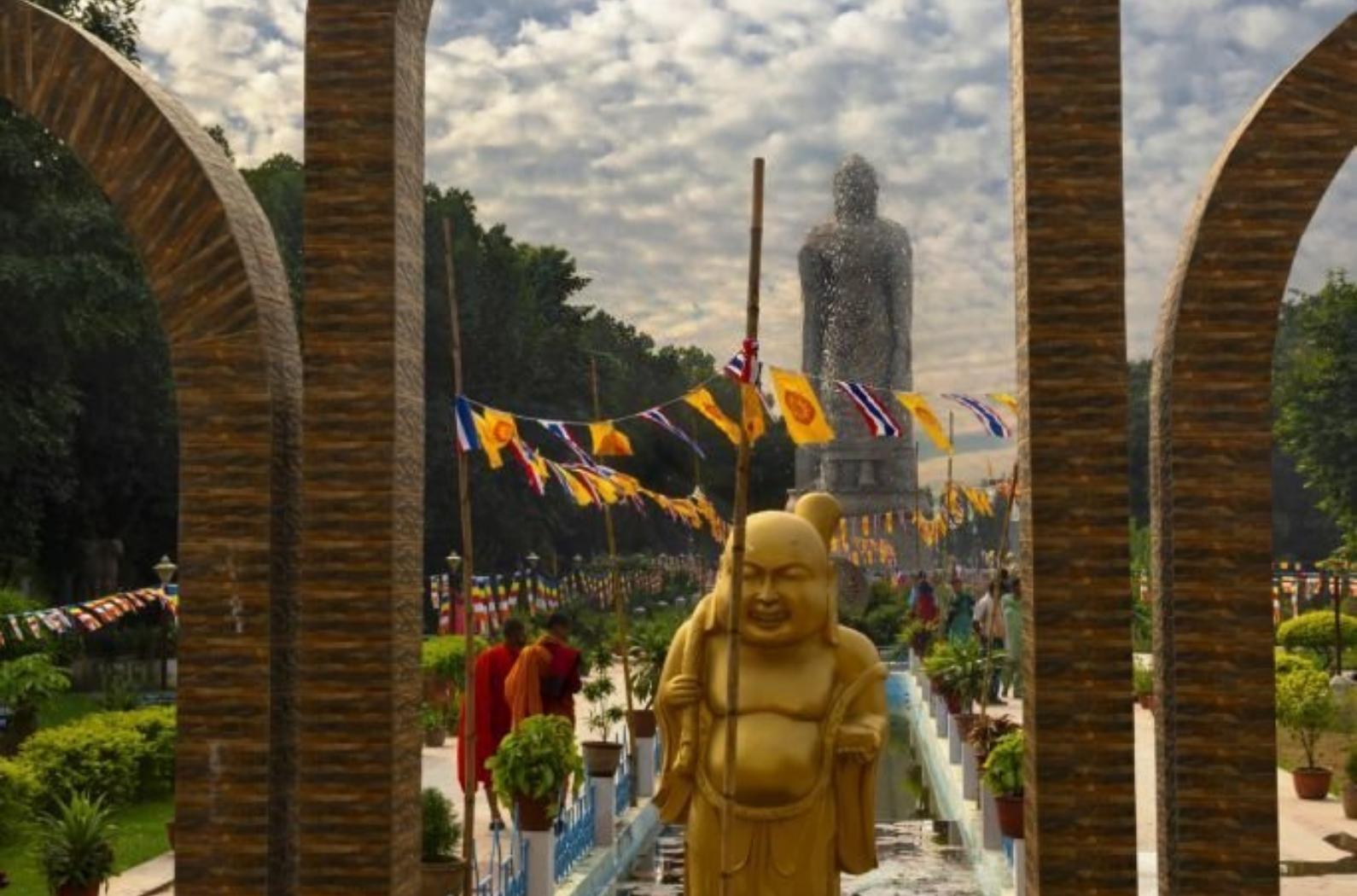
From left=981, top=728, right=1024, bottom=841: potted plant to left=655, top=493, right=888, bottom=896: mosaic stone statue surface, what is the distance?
3334 mm

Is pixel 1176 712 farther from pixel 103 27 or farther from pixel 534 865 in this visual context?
pixel 103 27

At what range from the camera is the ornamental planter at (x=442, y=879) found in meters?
9.71

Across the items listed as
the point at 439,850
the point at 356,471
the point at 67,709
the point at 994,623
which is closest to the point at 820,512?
the point at 356,471

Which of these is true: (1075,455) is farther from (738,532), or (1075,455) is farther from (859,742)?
(738,532)

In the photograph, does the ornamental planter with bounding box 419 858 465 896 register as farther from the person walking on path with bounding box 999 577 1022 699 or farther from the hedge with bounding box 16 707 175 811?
the person walking on path with bounding box 999 577 1022 699

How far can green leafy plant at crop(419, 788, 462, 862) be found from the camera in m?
9.98

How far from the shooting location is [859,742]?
7672mm

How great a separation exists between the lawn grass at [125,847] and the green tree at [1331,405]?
28.2 meters

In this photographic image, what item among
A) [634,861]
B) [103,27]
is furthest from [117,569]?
[634,861]

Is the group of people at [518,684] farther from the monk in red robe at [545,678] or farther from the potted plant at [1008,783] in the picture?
the potted plant at [1008,783]

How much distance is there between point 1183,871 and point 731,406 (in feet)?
182

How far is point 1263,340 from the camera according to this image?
26.2ft

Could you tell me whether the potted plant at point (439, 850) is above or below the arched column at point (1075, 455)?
below

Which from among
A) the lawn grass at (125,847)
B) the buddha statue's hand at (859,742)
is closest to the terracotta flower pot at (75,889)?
the lawn grass at (125,847)
